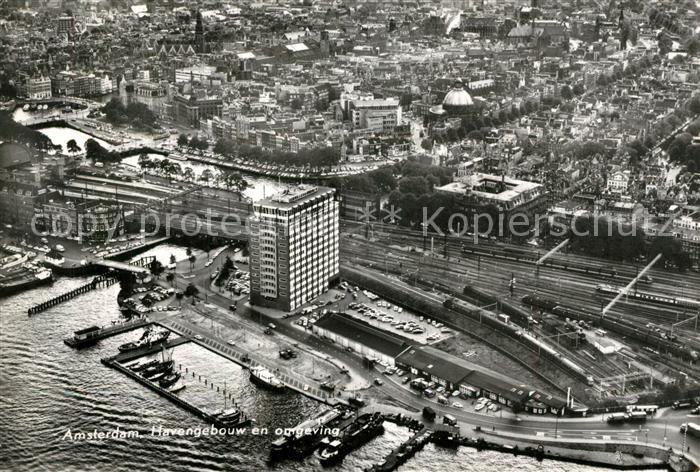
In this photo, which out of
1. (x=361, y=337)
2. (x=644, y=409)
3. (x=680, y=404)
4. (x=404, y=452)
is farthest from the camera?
(x=361, y=337)

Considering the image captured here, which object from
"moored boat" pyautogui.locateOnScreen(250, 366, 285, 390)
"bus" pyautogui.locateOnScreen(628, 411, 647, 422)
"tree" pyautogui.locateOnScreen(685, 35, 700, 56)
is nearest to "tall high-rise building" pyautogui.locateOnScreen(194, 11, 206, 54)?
"tree" pyautogui.locateOnScreen(685, 35, 700, 56)

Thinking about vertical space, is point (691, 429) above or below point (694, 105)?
below

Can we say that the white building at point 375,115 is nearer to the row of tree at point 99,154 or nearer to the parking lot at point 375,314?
the row of tree at point 99,154

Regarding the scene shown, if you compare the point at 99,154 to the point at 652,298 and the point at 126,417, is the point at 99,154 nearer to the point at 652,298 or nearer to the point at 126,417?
the point at 126,417

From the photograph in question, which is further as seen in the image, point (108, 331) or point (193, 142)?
point (193, 142)

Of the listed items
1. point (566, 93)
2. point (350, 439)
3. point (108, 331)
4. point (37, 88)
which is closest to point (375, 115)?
point (566, 93)

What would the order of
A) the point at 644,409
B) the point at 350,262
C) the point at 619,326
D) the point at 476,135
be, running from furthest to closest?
1. the point at 476,135
2. the point at 350,262
3. the point at 619,326
4. the point at 644,409

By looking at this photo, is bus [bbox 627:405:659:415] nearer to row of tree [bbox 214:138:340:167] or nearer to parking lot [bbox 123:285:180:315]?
parking lot [bbox 123:285:180:315]
